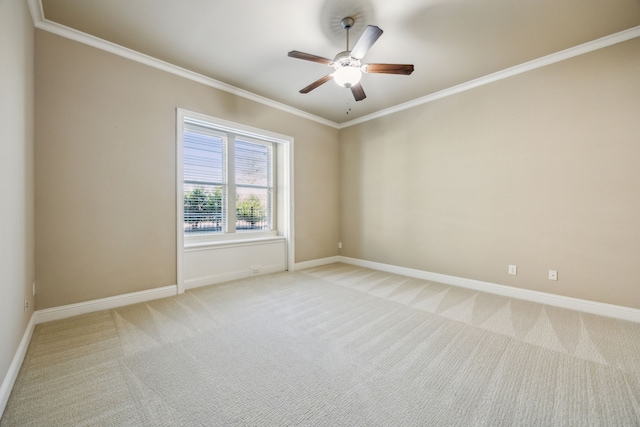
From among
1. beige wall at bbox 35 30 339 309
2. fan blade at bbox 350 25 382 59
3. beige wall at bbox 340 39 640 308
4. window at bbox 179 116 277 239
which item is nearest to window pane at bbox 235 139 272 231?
window at bbox 179 116 277 239

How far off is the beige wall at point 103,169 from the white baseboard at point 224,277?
0.94ft

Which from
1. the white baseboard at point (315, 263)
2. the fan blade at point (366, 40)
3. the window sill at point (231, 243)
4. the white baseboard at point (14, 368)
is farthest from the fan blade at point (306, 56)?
the white baseboard at point (315, 263)

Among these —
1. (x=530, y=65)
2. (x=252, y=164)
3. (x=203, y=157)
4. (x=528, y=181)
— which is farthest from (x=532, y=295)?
(x=203, y=157)

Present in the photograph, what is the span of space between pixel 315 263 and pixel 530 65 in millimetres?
4279

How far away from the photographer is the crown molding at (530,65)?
2588mm

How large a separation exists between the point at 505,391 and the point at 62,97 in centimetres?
447

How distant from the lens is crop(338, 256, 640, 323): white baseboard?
102 inches

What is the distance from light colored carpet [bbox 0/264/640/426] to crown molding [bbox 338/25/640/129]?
286 cm

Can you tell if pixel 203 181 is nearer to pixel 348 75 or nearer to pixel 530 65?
pixel 348 75

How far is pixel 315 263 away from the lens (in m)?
4.96

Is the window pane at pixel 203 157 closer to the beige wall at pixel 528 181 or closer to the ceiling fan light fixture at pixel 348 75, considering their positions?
the ceiling fan light fixture at pixel 348 75

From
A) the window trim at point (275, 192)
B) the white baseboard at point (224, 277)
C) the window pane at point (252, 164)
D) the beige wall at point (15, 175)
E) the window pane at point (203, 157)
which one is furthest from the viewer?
the window pane at point (252, 164)

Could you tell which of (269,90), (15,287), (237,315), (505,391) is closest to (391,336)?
(505,391)

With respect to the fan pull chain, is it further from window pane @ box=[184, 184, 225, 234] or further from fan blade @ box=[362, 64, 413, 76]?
window pane @ box=[184, 184, 225, 234]
